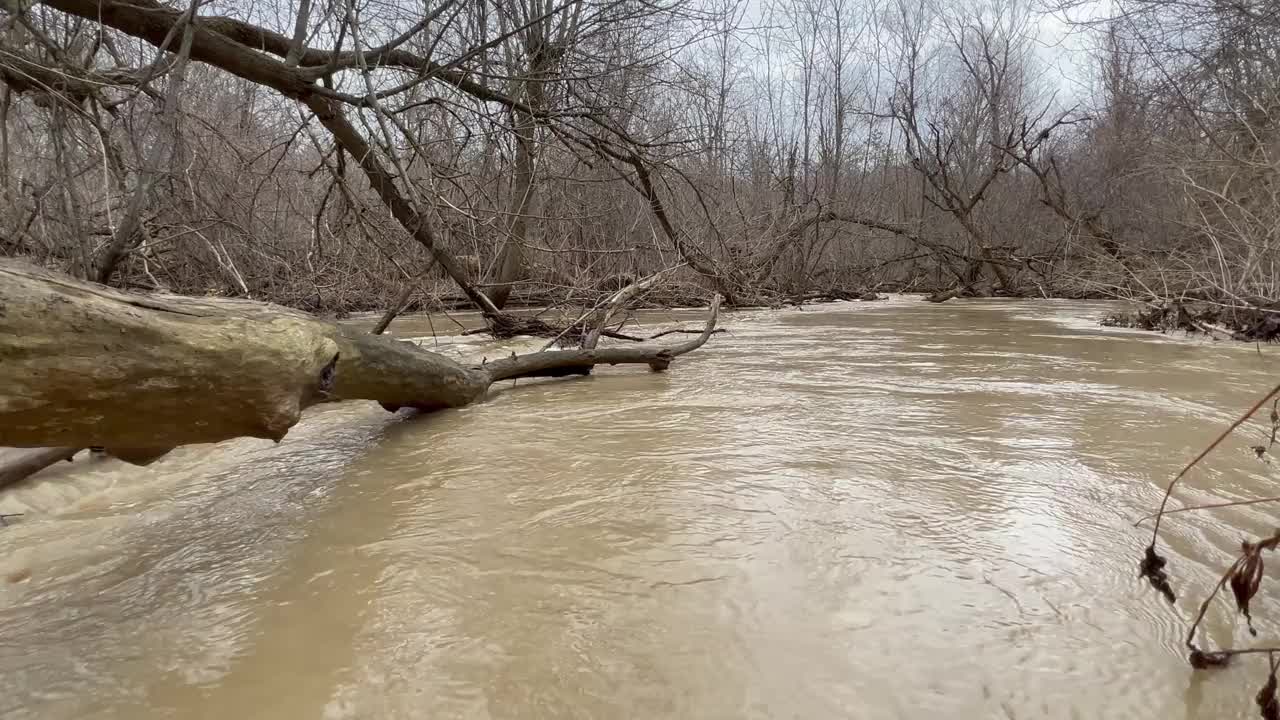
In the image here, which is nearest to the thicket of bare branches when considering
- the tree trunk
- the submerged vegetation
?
the tree trunk

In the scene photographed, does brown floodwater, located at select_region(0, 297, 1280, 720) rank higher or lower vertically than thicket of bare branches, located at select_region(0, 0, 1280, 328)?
lower

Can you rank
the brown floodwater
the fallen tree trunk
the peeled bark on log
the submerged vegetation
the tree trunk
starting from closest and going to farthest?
the submerged vegetation, the brown floodwater, the fallen tree trunk, the peeled bark on log, the tree trunk

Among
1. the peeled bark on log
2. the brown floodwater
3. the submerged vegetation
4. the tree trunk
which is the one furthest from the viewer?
the tree trunk

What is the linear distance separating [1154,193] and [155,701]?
59.0 ft

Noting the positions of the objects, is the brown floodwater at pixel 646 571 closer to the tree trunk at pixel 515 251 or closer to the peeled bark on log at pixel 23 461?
the peeled bark on log at pixel 23 461

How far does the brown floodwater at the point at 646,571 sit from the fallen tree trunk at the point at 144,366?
0.37 m

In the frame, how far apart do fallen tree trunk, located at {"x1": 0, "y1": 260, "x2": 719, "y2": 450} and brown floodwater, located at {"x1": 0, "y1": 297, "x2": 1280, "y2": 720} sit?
374 millimetres

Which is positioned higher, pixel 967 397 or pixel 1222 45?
pixel 1222 45

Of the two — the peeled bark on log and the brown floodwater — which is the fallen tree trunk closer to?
the brown floodwater

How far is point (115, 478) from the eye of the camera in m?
2.64

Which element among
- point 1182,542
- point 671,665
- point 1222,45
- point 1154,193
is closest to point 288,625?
point 671,665

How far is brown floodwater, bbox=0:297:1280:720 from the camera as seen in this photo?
3.97ft

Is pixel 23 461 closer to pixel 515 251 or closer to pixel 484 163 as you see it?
pixel 484 163

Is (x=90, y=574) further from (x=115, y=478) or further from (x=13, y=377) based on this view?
(x=115, y=478)
